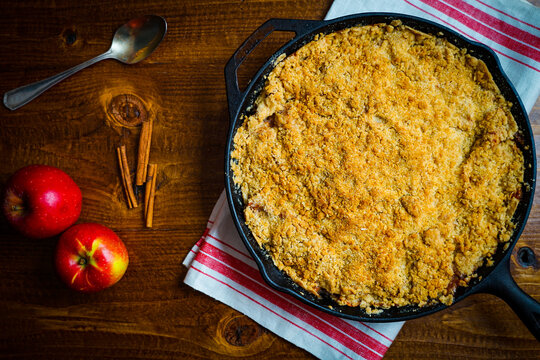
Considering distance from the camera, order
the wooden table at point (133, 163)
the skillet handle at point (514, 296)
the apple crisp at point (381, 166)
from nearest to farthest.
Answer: the skillet handle at point (514, 296) → the apple crisp at point (381, 166) → the wooden table at point (133, 163)

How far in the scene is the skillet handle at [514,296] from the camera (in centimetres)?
130

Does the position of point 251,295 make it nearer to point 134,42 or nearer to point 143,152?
point 143,152

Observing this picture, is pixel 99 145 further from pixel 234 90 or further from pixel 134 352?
pixel 134 352

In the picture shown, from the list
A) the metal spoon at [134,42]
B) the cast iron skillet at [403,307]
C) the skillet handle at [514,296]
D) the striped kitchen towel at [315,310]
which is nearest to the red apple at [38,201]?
the metal spoon at [134,42]

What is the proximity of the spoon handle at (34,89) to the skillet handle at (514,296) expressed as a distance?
1.72 metres

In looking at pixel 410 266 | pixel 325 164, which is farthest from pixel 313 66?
pixel 410 266

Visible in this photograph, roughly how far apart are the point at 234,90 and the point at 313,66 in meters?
0.31

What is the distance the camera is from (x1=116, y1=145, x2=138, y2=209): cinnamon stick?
168 cm

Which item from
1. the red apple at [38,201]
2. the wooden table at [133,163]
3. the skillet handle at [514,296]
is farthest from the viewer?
the wooden table at [133,163]

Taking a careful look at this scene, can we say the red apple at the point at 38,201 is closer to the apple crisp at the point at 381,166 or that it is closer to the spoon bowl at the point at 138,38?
the spoon bowl at the point at 138,38

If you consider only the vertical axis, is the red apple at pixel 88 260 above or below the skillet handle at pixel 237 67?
below

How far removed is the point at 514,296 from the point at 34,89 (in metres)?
2.04

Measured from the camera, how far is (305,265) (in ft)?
4.77

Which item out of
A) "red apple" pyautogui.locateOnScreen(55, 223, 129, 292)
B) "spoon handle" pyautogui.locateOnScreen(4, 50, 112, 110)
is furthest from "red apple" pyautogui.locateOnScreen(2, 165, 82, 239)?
"spoon handle" pyautogui.locateOnScreen(4, 50, 112, 110)
